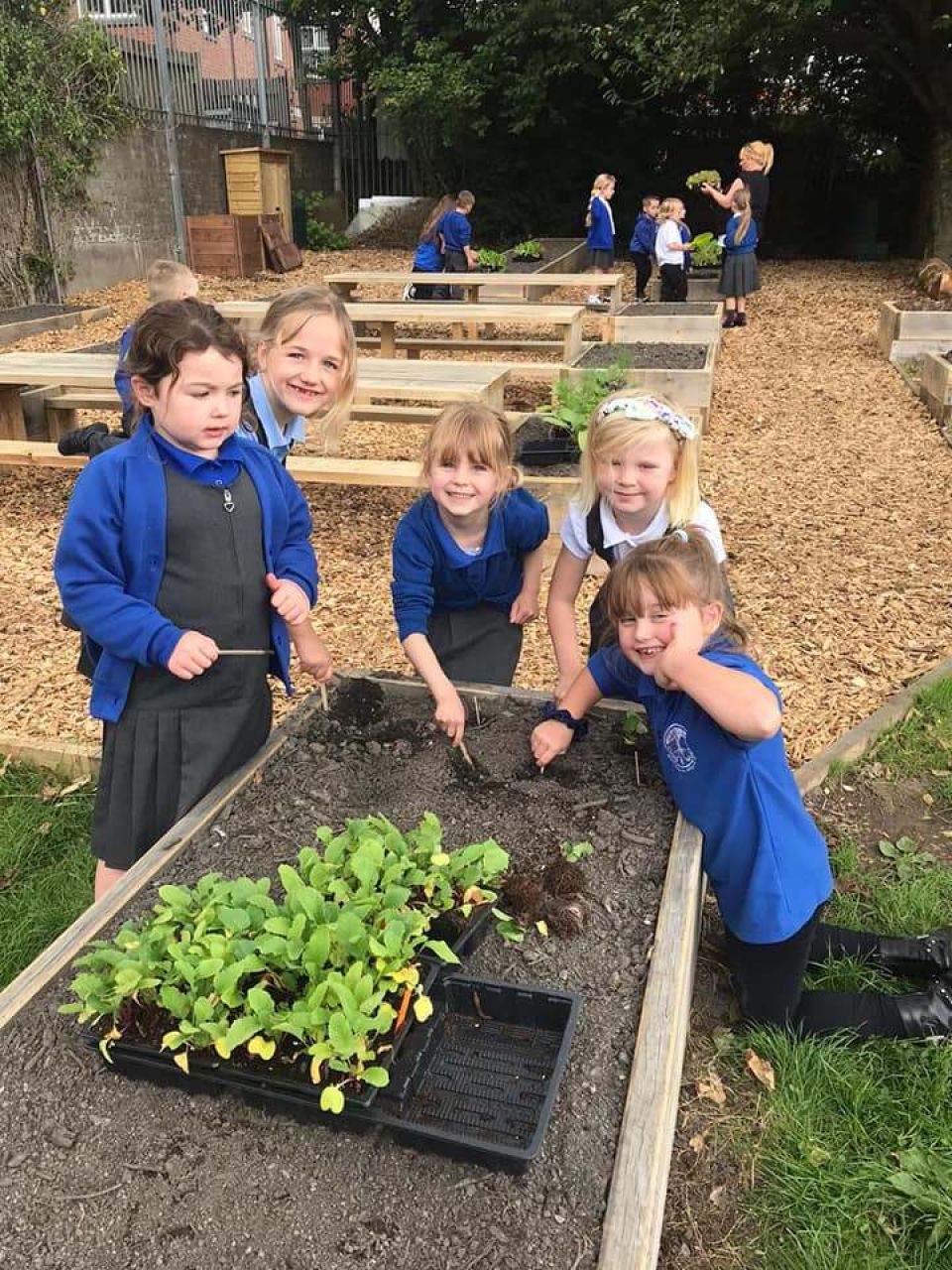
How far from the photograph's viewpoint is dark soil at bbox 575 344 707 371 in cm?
820

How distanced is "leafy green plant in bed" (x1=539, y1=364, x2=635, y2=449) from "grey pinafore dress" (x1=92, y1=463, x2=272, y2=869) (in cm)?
311

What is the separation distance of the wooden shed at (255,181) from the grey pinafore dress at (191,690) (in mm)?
16112

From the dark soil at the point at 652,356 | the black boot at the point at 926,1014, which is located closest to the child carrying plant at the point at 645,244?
the dark soil at the point at 652,356

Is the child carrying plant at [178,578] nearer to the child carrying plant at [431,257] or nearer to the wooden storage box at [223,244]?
the child carrying plant at [431,257]

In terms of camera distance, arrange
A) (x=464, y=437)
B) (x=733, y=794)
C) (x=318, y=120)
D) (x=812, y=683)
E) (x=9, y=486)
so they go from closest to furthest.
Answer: (x=733, y=794)
(x=464, y=437)
(x=812, y=683)
(x=9, y=486)
(x=318, y=120)

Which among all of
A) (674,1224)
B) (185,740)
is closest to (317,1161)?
(674,1224)

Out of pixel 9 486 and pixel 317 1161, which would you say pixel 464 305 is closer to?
pixel 9 486

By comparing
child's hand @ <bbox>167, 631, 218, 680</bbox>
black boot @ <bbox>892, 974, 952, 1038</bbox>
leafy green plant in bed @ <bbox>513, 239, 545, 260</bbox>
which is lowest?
black boot @ <bbox>892, 974, 952, 1038</bbox>

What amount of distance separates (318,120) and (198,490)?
23443mm

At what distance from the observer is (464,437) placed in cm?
262

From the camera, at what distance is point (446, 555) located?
2.83m

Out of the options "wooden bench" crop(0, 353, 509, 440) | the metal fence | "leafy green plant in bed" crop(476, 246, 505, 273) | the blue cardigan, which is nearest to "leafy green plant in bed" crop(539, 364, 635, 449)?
"wooden bench" crop(0, 353, 509, 440)

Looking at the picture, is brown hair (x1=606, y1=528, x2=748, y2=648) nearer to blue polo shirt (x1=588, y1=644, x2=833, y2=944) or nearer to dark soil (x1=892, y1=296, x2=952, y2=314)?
blue polo shirt (x1=588, y1=644, x2=833, y2=944)

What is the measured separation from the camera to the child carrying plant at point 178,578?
215cm
